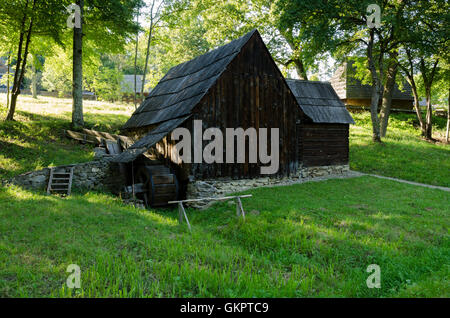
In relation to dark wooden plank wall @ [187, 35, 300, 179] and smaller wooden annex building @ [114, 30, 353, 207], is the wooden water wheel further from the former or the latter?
dark wooden plank wall @ [187, 35, 300, 179]

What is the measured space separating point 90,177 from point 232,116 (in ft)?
20.7

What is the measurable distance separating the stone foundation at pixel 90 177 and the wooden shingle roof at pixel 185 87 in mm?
2905

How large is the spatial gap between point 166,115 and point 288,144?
5788 mm

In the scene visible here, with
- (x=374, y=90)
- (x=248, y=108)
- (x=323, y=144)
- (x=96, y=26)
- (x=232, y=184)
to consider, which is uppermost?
(x=96, y=26)

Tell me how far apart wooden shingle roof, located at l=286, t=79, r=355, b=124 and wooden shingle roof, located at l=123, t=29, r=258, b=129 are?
4.95 meters

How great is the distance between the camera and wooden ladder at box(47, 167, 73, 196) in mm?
10470

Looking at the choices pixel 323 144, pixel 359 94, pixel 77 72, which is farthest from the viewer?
pixel 359 94

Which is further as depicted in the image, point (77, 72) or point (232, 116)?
point (77, 72)

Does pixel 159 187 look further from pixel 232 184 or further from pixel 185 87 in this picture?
pixel 185 87

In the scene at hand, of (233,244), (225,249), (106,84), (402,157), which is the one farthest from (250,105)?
(106,84)

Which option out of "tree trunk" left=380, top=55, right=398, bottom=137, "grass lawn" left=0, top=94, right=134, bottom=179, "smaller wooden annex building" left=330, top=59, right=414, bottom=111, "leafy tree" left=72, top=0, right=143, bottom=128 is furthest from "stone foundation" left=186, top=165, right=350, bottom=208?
"smaller wooden annex building" left=330, top=59, right=414, bottom=111

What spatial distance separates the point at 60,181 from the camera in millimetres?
11094

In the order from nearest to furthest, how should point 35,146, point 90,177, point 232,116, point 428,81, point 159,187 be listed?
point 159,187
point 90,177
point 232,116
point 35,146
point 428,81
